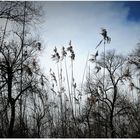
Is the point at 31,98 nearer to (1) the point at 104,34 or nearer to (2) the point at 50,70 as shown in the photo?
(2) the point at 50,70

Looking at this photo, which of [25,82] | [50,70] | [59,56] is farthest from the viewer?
[50,70]

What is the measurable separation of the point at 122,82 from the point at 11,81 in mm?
15777

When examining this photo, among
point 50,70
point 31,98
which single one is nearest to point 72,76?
point 50,70

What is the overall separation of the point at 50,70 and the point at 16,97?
3.26 m

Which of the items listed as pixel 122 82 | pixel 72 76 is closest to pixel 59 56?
pixel 72 76

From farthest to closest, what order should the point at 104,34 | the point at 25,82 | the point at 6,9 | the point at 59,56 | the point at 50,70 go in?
the point at 50,70, the point at 25,82, the point at 59,56, the point at 104,34, the point at 6,9

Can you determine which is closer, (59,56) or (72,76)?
(59,56)

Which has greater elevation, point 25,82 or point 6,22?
point 6,22

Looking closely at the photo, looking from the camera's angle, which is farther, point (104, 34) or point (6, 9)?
point (104, 34)

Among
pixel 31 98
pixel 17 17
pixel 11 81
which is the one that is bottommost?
pixel 31 98

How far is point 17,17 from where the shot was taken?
841 cm

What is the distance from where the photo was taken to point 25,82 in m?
16.5

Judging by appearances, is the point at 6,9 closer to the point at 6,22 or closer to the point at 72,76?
the point at 6,22

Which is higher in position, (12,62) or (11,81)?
(12,62)
